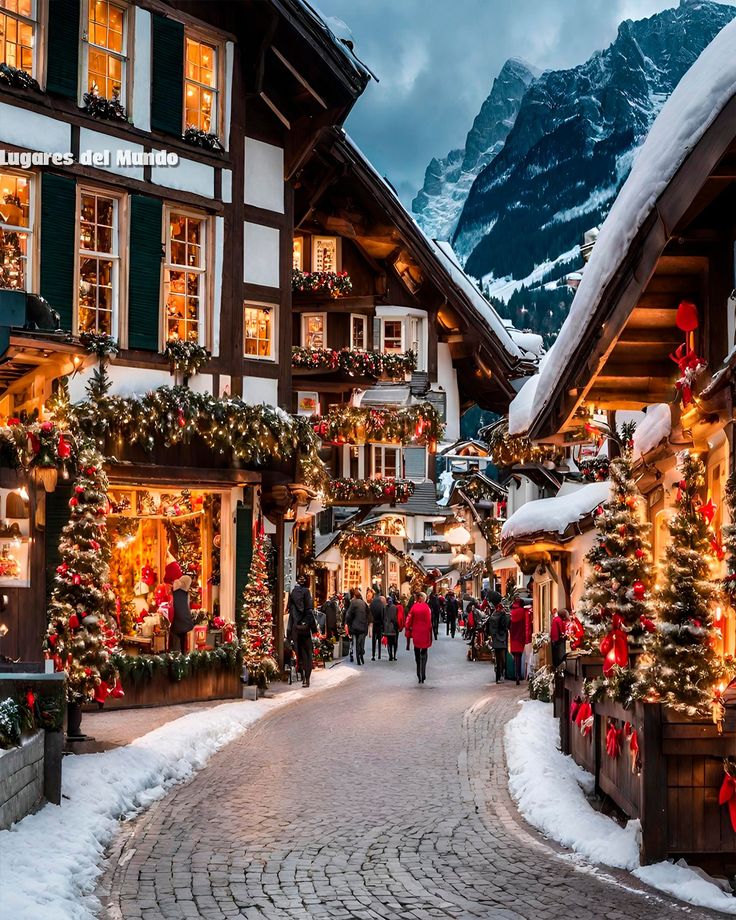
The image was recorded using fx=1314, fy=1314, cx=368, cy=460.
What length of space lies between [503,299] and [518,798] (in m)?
146

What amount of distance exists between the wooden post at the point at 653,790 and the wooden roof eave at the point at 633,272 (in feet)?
12.5

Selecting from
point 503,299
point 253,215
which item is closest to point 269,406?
point 253,215

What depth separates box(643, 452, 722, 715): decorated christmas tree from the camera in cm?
967

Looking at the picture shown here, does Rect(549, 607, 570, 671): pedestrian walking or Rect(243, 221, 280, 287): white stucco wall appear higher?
Rect(243, 221, 280, 287): white stucco wall

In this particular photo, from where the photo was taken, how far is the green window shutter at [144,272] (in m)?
22.0

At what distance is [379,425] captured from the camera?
33500 millimetres

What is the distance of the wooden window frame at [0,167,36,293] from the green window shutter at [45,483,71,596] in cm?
329

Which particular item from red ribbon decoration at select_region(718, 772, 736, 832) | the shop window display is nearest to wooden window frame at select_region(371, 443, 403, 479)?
the shop window display

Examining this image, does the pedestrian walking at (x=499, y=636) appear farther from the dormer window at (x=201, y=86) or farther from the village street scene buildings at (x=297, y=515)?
the dormer window at (x=201, y=86)

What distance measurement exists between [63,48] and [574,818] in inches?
603

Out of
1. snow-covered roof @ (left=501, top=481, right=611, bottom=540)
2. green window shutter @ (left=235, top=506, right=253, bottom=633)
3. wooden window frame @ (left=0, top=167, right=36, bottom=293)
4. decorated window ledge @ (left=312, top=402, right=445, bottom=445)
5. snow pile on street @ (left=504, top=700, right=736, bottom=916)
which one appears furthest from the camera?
decorated window ledge @ (left=312, top=402, right=445, bottom=445)

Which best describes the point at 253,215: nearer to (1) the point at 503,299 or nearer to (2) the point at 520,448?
(2) the point at 520,448

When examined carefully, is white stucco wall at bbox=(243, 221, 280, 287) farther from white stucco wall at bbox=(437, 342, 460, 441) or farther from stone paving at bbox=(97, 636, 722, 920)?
white stucco wall at bbox=(437, 342, 460, 441)

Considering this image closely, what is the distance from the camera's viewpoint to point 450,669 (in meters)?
32.4
